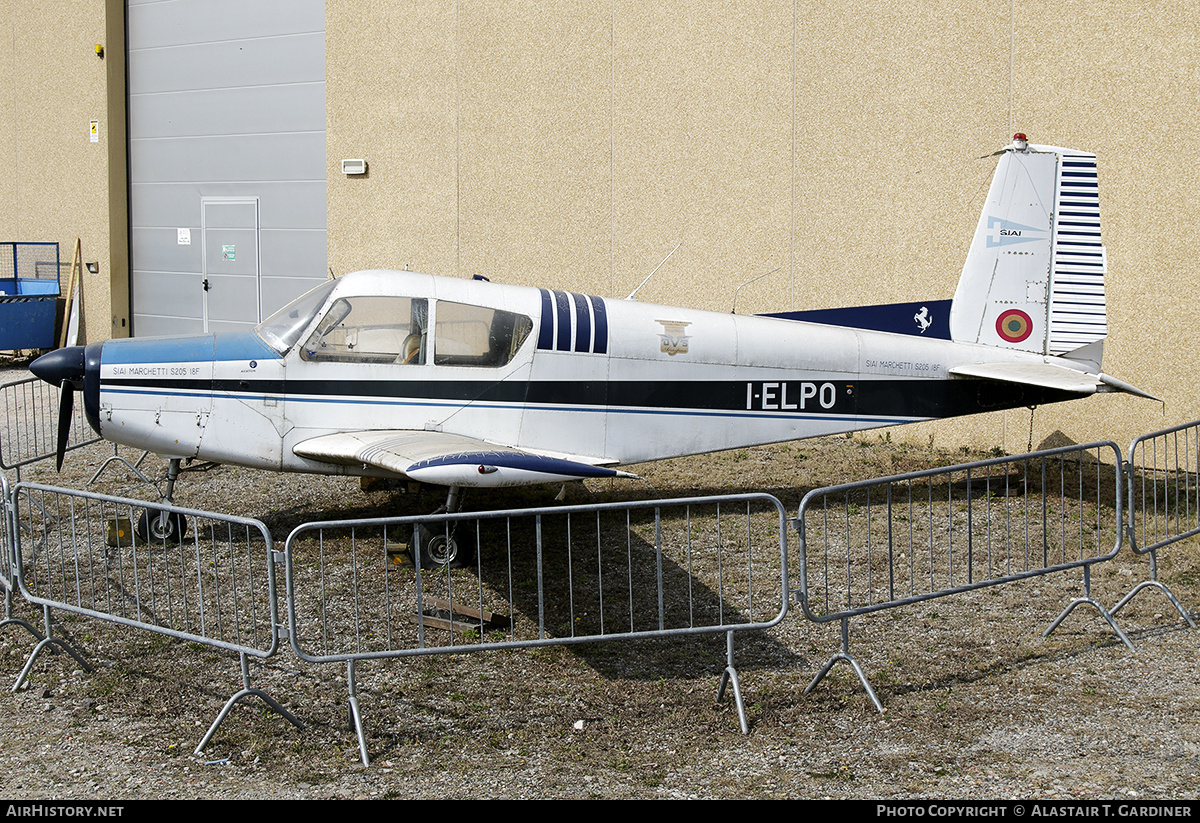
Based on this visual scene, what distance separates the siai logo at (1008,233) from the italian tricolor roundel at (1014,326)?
55 cm

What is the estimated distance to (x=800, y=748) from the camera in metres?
4.59

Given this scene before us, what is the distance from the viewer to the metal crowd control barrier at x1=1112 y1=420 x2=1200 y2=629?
6.03 m

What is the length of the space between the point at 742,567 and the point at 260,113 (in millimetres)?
10863

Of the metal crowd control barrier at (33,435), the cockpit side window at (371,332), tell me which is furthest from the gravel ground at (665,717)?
the metal crowd control barrier at (33,435)

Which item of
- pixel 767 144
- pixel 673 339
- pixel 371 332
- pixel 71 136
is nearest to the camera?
pixel 371 332

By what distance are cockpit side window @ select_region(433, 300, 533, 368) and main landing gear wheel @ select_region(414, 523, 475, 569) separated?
125 cm

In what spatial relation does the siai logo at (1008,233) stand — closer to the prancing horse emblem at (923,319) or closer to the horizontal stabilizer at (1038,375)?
the prancing horse emblem at (923,319)

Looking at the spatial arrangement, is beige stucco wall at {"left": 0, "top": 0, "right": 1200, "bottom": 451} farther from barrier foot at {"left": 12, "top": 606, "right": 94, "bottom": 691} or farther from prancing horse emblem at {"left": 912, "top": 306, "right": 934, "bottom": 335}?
barrier foot at {"left": 12, "top": 606, "right": 94, "bottom": 691}

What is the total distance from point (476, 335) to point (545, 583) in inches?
75.5

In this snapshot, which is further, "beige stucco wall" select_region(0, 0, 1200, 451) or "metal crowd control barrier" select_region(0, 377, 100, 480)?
"beige stucco wall" select_region(0, 0, 1200, 451)

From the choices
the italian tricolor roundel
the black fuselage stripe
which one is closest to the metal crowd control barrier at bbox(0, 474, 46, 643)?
the black fuselage stripe

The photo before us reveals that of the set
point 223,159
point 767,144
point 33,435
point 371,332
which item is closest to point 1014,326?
point 767,144

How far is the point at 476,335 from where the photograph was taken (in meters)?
7.66

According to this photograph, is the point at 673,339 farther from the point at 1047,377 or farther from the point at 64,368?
the point at 64,368
